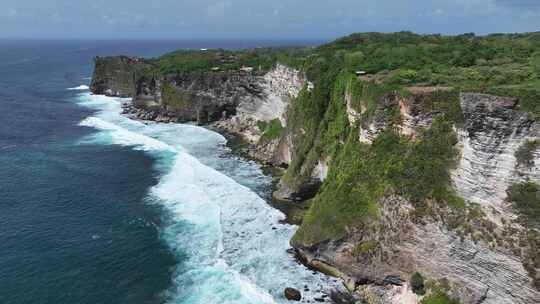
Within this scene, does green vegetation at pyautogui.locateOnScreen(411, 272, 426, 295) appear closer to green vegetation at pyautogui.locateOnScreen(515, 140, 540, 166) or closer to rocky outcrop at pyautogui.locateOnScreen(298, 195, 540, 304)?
A: rocky outcrop at pyautogui.locateOnScreen(298, 195, 540, 304)

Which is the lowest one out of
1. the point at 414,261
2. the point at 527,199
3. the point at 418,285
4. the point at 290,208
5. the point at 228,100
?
the point at 290,208

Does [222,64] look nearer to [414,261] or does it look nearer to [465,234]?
[414,261]

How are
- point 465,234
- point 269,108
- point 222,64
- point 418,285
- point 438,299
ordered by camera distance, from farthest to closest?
point 222,64, point 269,108, point 418,285, point 438,299, point 465,234

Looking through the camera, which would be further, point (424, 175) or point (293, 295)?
point (293, 295)

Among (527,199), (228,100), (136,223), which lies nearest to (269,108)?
(228,100)

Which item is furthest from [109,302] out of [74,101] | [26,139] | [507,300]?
[74,101]

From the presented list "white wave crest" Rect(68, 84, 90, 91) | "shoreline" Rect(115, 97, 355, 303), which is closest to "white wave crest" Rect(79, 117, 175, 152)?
"shoreline" Rect(115, 97, 355, 303)

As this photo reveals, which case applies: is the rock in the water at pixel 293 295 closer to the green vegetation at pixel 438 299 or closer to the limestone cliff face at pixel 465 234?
the limestone cliff face at pixel 465 234
